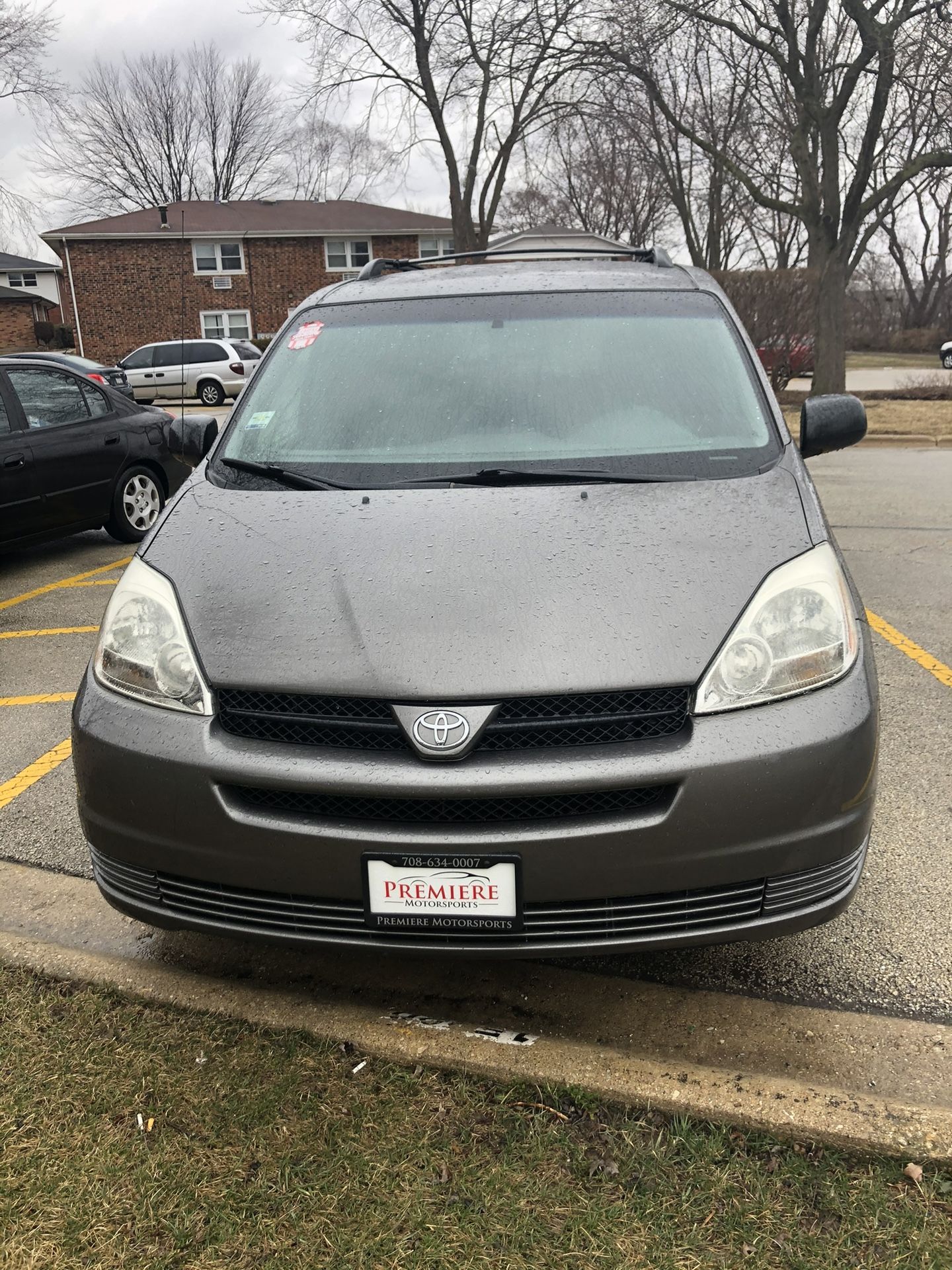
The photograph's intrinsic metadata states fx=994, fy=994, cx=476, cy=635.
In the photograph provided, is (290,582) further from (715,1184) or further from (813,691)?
(715,1184)

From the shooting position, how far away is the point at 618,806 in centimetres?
191

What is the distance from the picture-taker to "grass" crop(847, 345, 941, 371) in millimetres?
33719

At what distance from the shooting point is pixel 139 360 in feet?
85.3

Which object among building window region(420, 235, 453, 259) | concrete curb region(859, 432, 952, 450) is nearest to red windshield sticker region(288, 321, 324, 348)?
concrete curb region(859, 432, 952, 450)

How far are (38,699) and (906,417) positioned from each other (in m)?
14.7

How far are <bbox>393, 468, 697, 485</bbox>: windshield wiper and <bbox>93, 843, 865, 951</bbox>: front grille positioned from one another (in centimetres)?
103

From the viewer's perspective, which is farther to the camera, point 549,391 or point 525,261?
point 525,261

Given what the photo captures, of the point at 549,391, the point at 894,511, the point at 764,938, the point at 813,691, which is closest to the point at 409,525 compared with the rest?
the point at 549,391

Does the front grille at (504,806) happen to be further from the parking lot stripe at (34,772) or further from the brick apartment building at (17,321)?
the brick apartment building at (17,321)

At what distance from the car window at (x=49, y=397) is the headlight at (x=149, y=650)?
5.11 m

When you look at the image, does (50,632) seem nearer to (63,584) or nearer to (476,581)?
(63,584)

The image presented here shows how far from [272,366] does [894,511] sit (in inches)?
260

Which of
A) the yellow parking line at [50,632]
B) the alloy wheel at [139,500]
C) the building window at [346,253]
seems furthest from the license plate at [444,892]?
the building window at [346,253]

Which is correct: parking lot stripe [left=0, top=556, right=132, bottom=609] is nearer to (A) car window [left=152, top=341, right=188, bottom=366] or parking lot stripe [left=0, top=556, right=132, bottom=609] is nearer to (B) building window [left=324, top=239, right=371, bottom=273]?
(A) car window [left=152, top=341, right=188, bottom=366]
